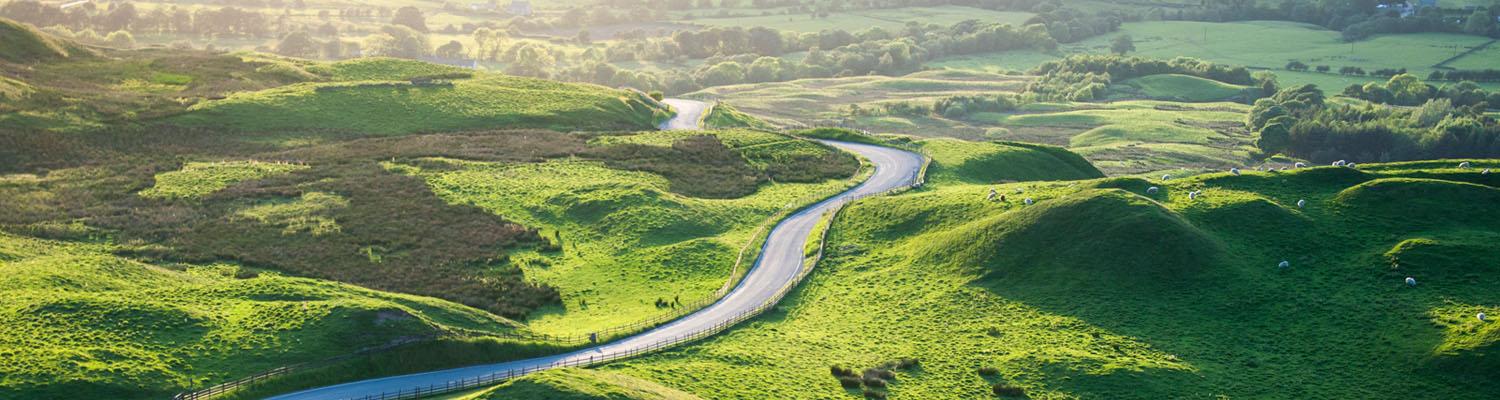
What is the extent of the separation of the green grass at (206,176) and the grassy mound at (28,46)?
52053 mm

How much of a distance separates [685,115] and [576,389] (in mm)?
106984

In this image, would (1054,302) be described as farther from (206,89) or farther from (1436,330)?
(206,89)

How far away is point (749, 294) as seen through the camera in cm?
7775

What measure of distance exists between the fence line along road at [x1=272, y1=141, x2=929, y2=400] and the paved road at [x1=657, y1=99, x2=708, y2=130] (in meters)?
40.8

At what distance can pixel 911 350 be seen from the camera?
66.9 m

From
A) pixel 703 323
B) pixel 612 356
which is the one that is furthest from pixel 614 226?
pixel 612 356

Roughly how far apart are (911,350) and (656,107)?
99250 mm

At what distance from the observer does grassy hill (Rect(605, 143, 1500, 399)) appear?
61.4 metres

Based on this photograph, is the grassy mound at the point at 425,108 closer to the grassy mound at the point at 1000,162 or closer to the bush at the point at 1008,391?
the grassy mound at the point at 1000,162

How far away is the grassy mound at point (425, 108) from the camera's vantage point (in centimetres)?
12788

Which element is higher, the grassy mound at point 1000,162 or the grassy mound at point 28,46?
the grassy mound at point 28,46

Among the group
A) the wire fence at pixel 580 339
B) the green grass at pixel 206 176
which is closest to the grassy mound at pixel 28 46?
the green grass at pixel 206 176

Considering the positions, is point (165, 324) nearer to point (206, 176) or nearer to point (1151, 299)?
point (206, 176)

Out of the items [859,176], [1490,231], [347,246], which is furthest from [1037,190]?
[347,246]
